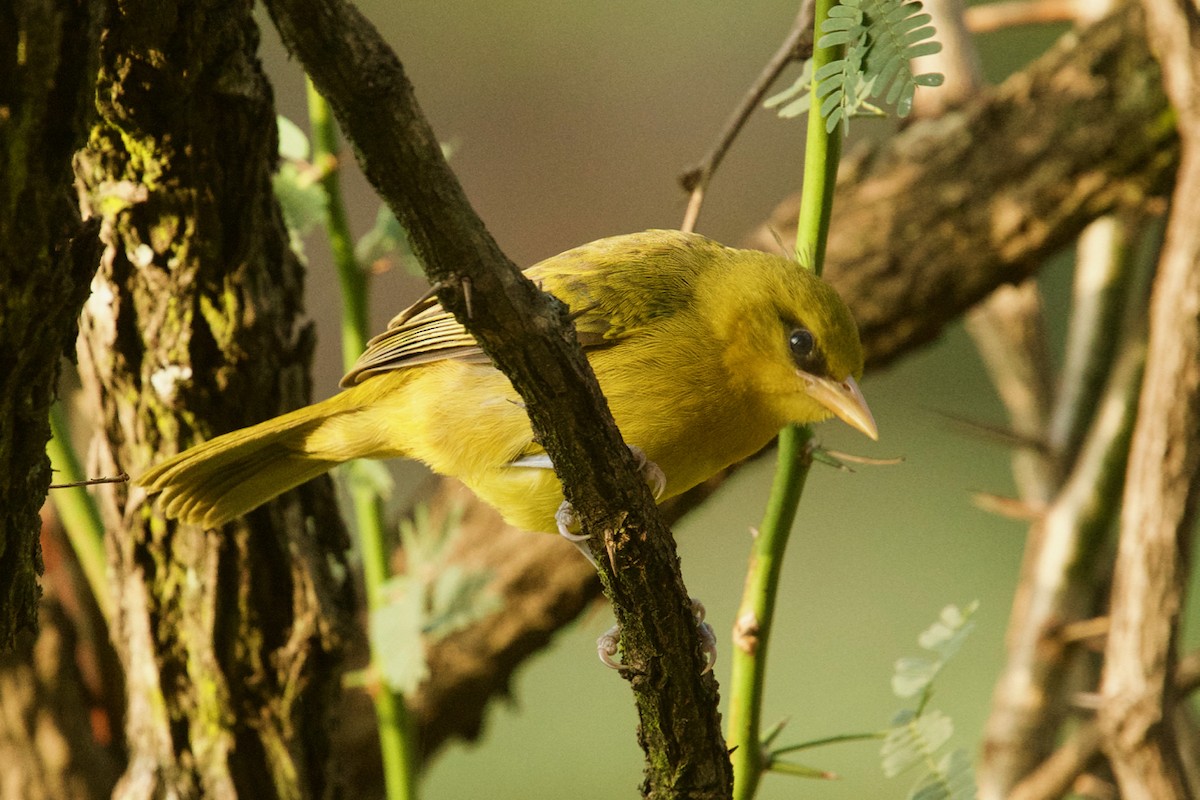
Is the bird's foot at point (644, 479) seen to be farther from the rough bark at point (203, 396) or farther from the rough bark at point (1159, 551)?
the rough bark at point (1159, 551)

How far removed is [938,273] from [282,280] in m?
2.63

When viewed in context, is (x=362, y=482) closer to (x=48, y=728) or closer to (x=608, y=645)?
(x=608, y=645)

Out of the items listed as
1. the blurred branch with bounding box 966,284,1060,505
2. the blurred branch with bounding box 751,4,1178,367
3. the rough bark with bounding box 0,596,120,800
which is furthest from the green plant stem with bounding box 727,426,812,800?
the blurred branch with bounding box 966,284,1060,505

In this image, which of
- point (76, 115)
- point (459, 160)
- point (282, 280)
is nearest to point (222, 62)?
point (282, 280)

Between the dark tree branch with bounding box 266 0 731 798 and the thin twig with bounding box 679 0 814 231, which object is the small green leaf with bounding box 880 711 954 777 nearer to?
the dark tree branch with bounding box 266 0 731 798

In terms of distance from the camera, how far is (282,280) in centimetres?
278

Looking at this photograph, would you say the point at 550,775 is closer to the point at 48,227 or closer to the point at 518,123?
the point at 518,123

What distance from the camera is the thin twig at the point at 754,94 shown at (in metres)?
2.59

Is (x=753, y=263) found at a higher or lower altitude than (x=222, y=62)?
lower

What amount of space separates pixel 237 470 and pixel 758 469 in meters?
6.41

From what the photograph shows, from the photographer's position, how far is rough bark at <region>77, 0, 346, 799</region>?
2.41 meters

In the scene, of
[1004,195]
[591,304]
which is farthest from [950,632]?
[1004,195]

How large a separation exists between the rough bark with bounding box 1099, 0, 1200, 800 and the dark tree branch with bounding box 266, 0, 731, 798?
1.94 m

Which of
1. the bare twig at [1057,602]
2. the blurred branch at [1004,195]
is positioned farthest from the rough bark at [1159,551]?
the blurred branch at [1004,195]
